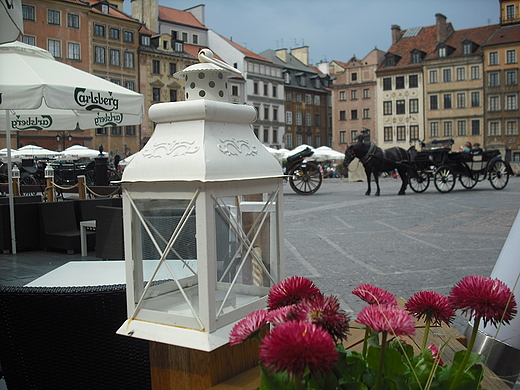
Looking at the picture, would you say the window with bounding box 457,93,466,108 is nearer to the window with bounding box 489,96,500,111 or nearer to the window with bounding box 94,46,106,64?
the window with bounding box 489,96,500,111

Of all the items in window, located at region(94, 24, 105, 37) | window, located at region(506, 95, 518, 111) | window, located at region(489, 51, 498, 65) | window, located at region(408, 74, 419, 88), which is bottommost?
window, located at region(506, 95, 518, 111)

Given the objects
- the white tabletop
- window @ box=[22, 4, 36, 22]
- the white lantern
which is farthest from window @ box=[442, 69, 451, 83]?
the white lantern

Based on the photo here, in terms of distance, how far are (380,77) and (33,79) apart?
188 feet

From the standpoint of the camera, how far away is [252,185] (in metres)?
1.42

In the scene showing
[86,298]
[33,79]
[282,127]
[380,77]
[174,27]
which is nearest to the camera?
[86,298]

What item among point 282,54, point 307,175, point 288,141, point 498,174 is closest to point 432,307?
point 307,175

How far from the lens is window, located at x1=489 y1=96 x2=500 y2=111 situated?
54531 mm

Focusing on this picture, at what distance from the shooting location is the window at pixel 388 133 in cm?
5988

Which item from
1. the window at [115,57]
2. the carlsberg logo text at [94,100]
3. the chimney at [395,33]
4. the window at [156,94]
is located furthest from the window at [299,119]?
the carlsberg logo text at [94,100]

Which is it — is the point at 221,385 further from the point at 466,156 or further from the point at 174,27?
the point at 174,27

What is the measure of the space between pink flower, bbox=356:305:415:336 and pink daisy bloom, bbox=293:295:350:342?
0.03 meters

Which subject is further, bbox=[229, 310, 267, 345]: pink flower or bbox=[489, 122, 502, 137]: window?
bbox=[489, 122, 502, 137]: window

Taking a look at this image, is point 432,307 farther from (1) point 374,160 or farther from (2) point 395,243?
(1) point 374,160

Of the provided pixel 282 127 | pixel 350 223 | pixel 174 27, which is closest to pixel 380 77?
pixel 282 127
